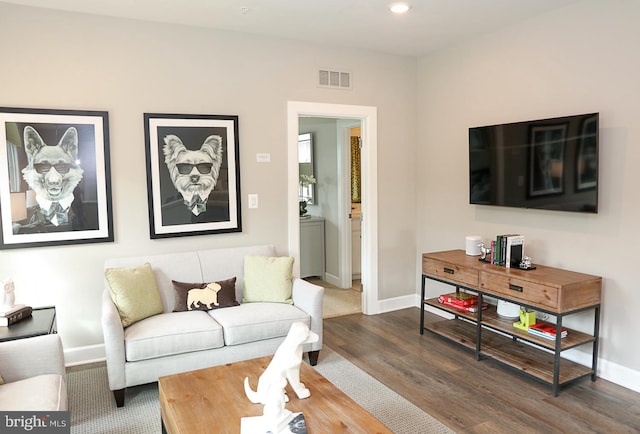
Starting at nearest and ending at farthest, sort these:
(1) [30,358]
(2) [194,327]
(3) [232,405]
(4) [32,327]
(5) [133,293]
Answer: (3) [232,405]
(1) [30,358]
(4) [32,327]
(2) [194,327]
(5) [133,293]

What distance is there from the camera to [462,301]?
399 cm

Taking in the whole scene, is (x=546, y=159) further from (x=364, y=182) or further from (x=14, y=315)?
(x=14, y=315)

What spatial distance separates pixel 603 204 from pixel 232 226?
2.87 meters

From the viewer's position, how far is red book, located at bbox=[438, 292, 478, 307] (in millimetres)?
3960

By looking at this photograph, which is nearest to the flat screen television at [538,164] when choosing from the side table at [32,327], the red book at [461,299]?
the red book at [461,299]

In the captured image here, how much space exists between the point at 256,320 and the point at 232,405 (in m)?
1.13

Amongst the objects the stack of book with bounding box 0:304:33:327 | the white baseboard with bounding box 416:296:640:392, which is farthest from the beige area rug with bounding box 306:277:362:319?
the stack of book with bounding box 0:304:33:327

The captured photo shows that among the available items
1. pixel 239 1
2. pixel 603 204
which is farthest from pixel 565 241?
pixel 239 1

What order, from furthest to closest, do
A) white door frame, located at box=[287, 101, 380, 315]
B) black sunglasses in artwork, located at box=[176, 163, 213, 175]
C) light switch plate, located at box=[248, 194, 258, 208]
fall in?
1. white door frame, located at box=[287, 101, 380, 315]
2. light switch plate, located at box=[248, 194, 258, 208]
3. black sunglasses in artwork, located at box=[176, 163, 213, 175]

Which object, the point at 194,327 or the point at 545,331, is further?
the point at 545,331

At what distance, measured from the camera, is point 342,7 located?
11.1 feet

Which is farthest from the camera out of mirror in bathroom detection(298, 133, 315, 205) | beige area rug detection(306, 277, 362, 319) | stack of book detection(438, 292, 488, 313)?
mirror in bathroom detection(298, 133, 315, 205)

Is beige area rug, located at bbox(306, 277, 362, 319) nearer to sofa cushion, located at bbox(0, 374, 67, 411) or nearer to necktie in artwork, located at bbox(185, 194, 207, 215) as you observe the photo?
necktie in artwork, located at bbox(185, 194, 207, 215)

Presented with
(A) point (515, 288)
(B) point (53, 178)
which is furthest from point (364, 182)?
(B) point (53, 178)
